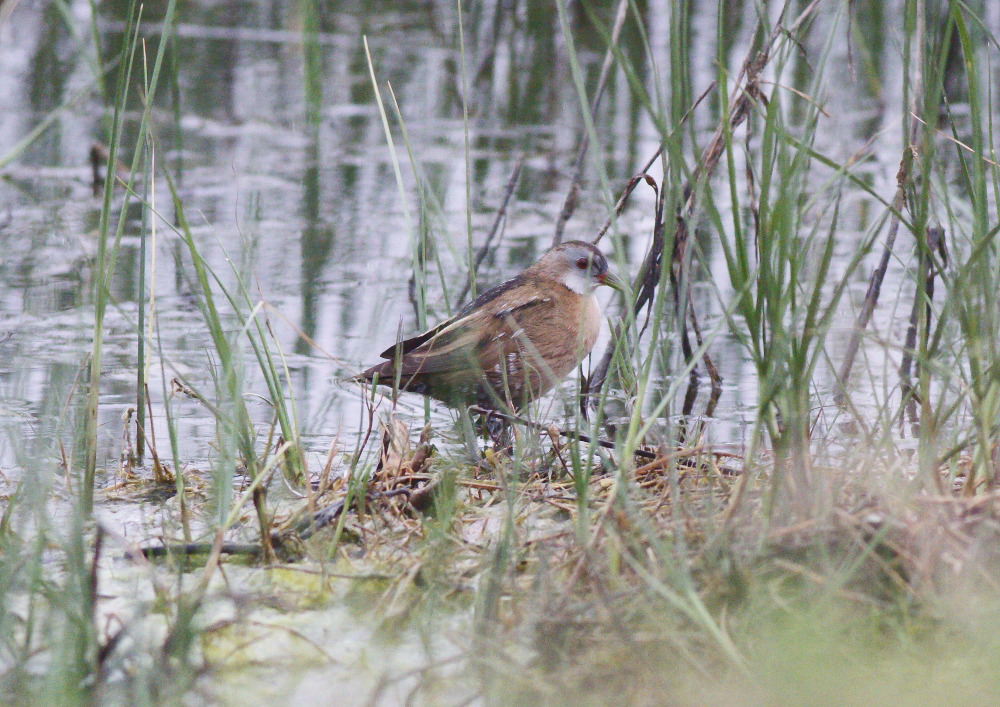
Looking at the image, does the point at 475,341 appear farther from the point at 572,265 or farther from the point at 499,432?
the point at 572,265

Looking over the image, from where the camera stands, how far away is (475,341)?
4.38 m

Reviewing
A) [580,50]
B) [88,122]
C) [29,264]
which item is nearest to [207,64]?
[88,122]

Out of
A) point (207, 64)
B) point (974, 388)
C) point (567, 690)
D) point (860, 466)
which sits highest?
point (207, 64)

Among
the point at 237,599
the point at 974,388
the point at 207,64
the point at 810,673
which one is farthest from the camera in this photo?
the point at 207,64

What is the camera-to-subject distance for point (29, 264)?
20.5 feet

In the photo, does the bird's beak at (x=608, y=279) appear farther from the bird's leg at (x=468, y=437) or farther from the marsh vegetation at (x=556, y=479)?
the bird's leg at (x=468, y=437)

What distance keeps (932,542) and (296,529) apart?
149 centimetres

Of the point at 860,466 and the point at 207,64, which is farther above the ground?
the point at 207,64

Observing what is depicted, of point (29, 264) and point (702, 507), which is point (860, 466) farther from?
point (29, 264)

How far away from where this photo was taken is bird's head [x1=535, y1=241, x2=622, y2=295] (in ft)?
16.3

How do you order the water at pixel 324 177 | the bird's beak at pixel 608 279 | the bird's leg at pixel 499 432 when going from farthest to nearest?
the bird's beak at pixel 608 279
the water at pixel 324 177
the bird's leg at pixel 499 432

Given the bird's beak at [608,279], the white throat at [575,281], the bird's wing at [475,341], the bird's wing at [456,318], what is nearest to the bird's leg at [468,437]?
the bird's wing at [475,341]

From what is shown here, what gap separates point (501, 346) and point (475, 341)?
13 centimetres

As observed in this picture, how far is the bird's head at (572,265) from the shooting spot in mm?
4965
